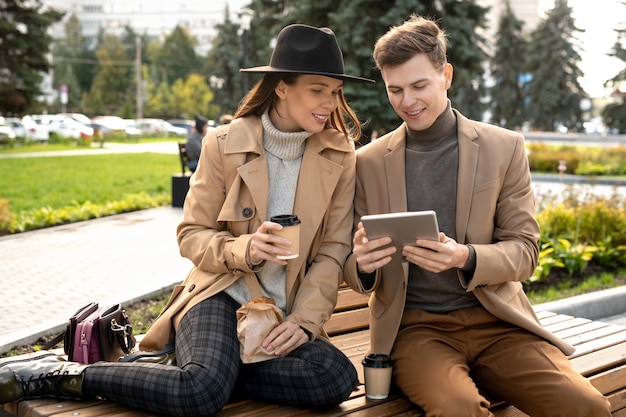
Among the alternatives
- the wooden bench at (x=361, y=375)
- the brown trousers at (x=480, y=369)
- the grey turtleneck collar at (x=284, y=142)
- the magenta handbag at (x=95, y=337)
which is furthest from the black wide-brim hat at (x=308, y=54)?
the wooden bench at (x=361, y=375)

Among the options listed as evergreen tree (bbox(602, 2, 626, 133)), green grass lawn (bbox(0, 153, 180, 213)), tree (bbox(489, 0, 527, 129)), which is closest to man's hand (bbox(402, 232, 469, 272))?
green grass lawn (bbox(0, 153, 180, 213))

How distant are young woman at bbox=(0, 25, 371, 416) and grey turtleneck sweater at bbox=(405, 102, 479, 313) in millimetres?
311

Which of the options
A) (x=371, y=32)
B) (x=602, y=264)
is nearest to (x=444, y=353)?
(x=602, y=264)

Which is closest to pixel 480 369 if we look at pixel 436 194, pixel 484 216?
pixel 484 216

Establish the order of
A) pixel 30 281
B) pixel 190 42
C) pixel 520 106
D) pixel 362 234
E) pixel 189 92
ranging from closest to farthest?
1. pixel 362 234
2. pixel 30 281
3. pixel 520 106
4. pixel 189 92
5. pixel 190 42

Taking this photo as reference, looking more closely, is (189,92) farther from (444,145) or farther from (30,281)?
(444,145)

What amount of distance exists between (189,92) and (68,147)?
118ft

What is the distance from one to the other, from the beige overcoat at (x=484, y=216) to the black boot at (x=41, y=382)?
1.27 meters

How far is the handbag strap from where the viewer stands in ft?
11.9

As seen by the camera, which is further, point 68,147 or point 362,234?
point 68,147

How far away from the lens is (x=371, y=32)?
19297mm

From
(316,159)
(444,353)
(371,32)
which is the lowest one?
(444,353)

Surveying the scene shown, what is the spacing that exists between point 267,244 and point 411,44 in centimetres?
109

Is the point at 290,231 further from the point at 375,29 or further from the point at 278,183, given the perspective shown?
the point at 375,29
